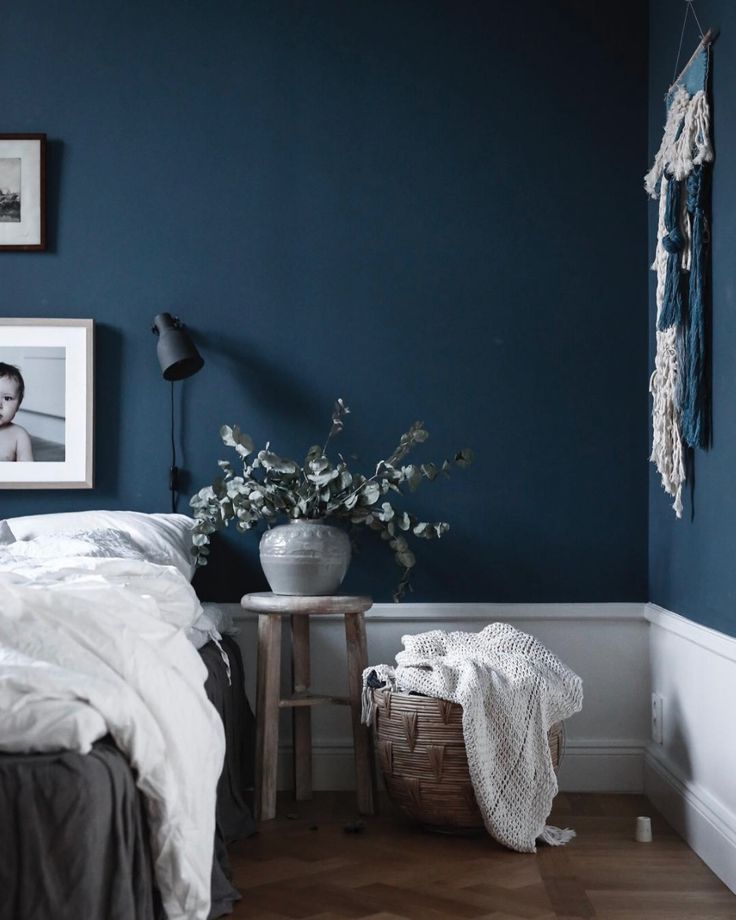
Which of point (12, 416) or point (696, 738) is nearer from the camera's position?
point (696, 738)

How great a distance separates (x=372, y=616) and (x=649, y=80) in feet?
6.37

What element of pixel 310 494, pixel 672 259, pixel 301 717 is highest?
pixel 672 259

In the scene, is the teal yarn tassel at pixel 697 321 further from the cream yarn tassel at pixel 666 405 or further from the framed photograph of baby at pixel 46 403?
the framed photograph of baby at pixel 46 403

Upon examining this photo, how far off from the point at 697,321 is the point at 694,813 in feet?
4.16

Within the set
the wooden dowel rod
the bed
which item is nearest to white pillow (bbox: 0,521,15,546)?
the bed

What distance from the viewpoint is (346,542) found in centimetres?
326

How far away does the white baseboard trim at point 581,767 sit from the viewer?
11.5 ft

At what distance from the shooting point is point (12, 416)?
353cm

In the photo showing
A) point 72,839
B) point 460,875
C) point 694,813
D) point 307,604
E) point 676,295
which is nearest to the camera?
point 72,839

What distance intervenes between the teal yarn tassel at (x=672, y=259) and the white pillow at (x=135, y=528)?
152 cm

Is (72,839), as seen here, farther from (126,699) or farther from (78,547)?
(78,547)

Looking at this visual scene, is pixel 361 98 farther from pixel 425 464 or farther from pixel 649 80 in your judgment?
pixel 425 464

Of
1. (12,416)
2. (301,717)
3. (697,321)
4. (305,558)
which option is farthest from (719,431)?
(12,416)

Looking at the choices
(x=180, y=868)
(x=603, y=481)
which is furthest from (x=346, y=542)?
(x=180, y=868)
